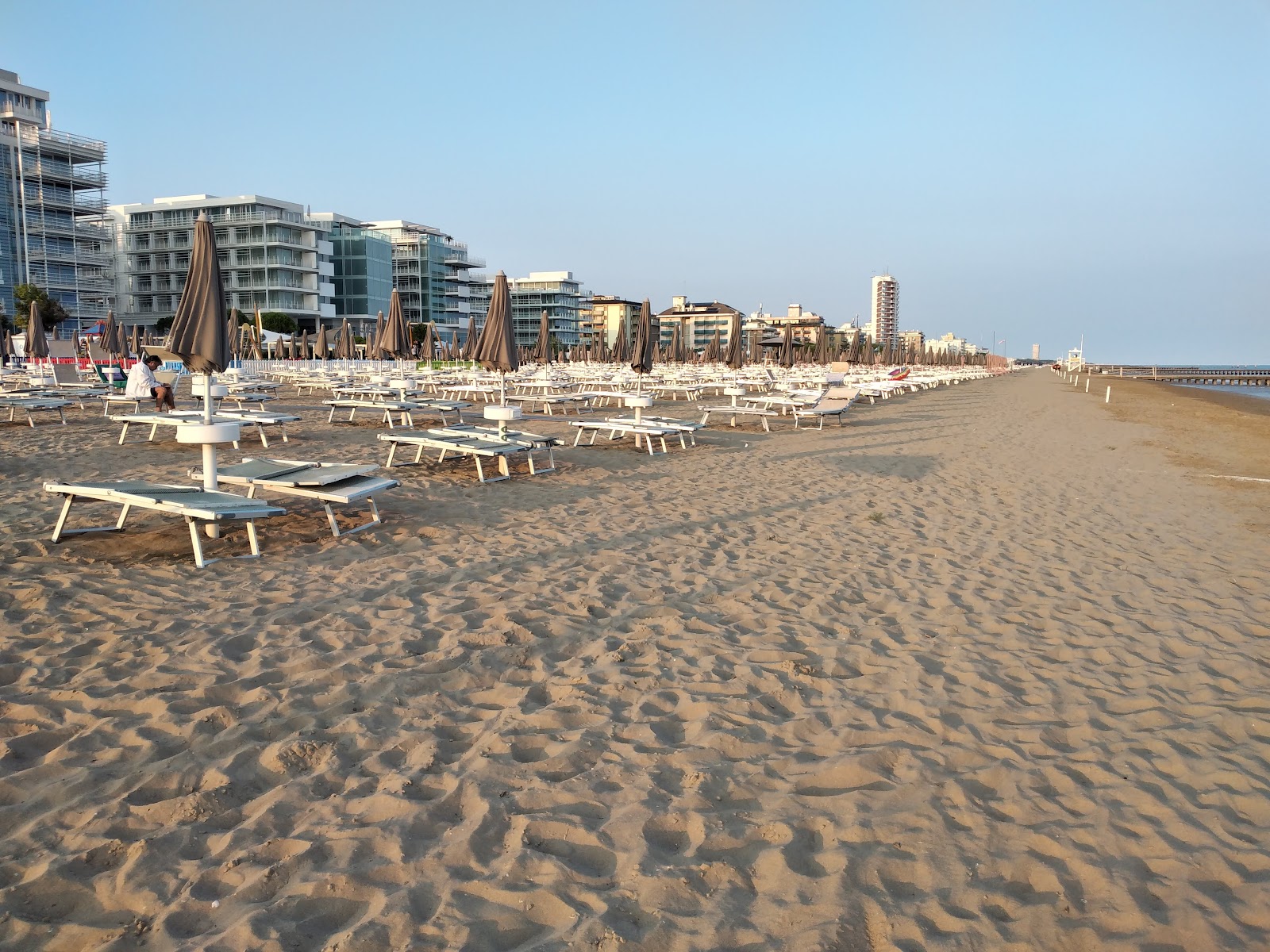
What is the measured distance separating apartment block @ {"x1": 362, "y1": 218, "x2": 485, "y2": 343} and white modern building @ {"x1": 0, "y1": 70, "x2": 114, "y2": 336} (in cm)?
2957

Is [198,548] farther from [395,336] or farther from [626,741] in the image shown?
[395,336]

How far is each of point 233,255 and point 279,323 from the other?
12.6 metres

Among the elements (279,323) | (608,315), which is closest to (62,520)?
(279,323)

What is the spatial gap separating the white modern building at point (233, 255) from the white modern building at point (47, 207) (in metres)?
6.85

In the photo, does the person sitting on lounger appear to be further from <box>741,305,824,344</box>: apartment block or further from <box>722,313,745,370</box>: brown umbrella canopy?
<box>741,305,824,344</box>: apartment block

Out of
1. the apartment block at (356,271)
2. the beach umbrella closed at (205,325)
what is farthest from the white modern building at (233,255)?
the beach umbrella closed at (205,325)

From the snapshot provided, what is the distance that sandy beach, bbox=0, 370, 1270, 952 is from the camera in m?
2.25

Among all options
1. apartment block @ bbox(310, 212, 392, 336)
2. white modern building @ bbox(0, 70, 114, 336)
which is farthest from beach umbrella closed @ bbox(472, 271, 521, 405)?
apartment block @ bbox(310, 212, 392, 336)

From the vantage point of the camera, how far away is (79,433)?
12141 millimetres

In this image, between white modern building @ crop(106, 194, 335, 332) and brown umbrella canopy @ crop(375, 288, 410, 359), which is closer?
brown umbrella canopy @ crop(375, 288, 410, 359)

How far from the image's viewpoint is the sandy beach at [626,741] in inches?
88.4

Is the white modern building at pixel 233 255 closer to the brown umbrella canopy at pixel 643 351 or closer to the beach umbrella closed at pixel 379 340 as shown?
the beach umbrella closed at pixel 379 340

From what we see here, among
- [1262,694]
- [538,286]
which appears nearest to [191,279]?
[1262,694]

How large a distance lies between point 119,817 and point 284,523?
162 inches
